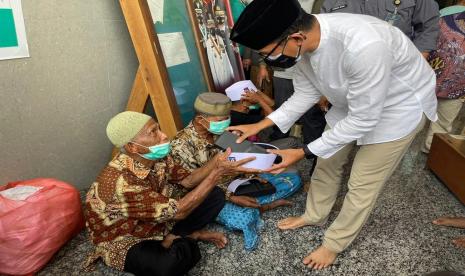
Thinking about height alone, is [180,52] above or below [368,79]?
above

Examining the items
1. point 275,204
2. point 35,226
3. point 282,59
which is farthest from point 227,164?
point 35,226

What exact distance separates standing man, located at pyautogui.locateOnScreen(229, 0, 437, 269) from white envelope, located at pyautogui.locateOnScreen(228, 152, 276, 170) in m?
0.04

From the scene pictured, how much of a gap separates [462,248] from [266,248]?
116 cm

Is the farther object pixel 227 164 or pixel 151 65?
pixel 151 65

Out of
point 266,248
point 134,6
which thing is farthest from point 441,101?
point 134,6

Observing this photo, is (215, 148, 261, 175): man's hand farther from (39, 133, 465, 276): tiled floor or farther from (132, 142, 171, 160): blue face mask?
(39, 133, 465, 276): tiled floor

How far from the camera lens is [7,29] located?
1695 millimetres

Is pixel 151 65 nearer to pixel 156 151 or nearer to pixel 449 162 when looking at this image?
pixel 156 151

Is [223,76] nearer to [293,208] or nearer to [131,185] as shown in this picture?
[293,208]

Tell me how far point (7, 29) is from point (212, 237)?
5.18 feet

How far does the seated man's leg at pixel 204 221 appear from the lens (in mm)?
1813

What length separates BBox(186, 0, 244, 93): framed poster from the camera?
2506mm

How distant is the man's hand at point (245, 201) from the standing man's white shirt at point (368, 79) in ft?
2.35

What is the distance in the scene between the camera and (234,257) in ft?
5.86
